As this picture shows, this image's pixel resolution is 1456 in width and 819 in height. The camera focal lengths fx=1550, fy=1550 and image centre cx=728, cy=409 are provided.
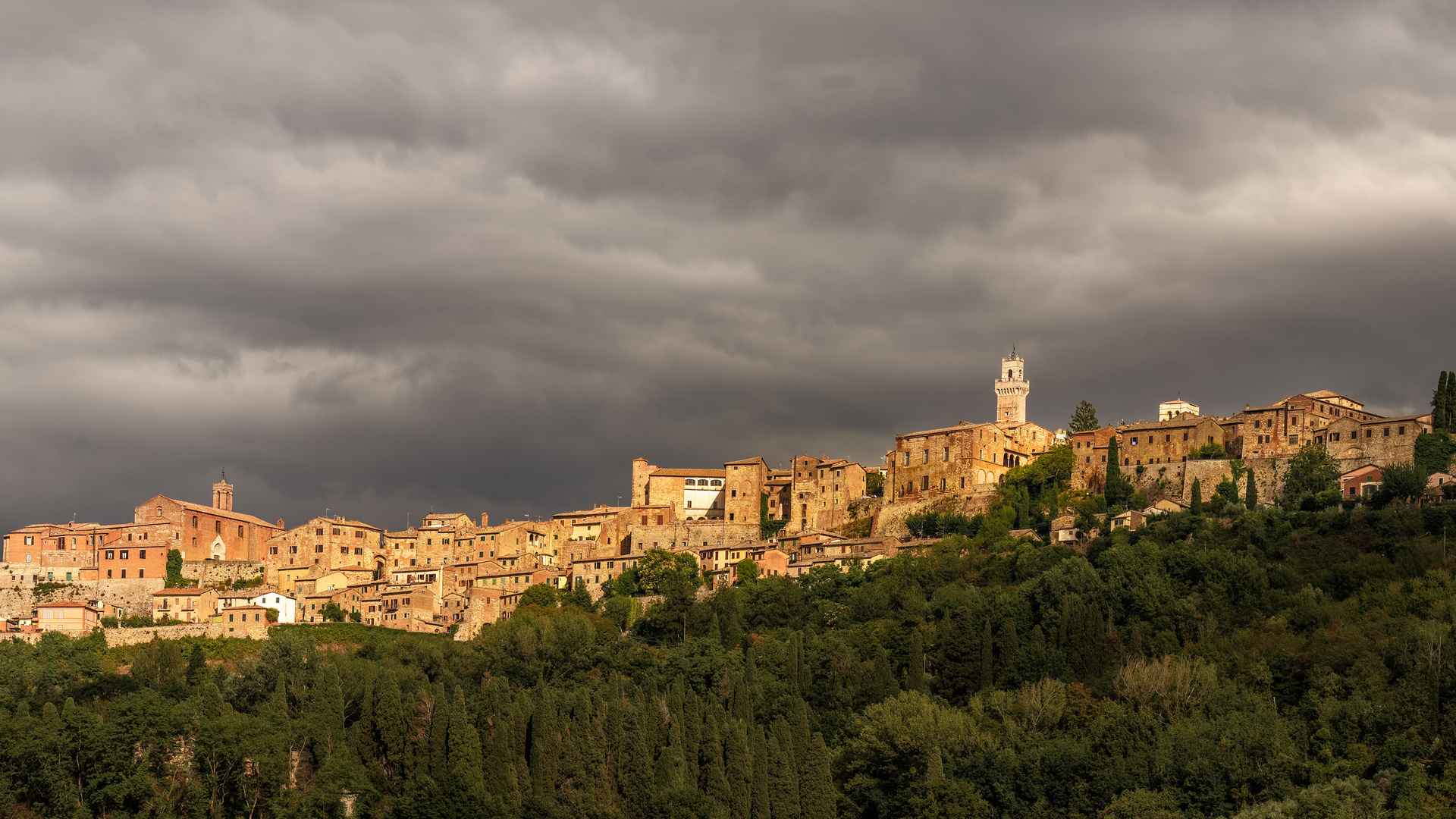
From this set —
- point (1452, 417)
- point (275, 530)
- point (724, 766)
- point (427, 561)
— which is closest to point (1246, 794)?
point (724, 766)

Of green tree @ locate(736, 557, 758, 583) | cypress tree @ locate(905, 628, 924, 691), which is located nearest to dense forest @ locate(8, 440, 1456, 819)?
cypress tree @ locate(905, 628, 924, 691)

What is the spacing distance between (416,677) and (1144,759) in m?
36.4

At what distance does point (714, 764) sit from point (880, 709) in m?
8.57

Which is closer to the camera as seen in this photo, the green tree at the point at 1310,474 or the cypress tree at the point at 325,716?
the cypress tree at the point at 325,716

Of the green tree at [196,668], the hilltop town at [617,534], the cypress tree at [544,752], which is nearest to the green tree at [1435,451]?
the hilltop town at [617,534]

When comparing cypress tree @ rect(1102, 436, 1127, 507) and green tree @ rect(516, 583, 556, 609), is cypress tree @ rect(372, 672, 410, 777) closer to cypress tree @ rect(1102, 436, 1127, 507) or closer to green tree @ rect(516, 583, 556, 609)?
green tree @ rect(516, 583, 556, 609)

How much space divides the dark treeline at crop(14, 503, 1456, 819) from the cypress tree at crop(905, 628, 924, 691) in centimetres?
14

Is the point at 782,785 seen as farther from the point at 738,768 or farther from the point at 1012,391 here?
the point at 1012,391

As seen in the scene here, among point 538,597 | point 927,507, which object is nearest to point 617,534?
point 538,597

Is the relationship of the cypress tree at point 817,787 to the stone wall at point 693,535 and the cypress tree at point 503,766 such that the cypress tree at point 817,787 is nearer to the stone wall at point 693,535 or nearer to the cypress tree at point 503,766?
the cypress tree at point 503,766

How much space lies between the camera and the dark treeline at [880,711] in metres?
64.5

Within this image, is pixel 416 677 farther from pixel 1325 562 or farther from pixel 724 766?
A: pixel 1325 562

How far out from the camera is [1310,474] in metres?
98.1

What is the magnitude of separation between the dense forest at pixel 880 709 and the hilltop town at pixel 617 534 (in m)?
13.0
